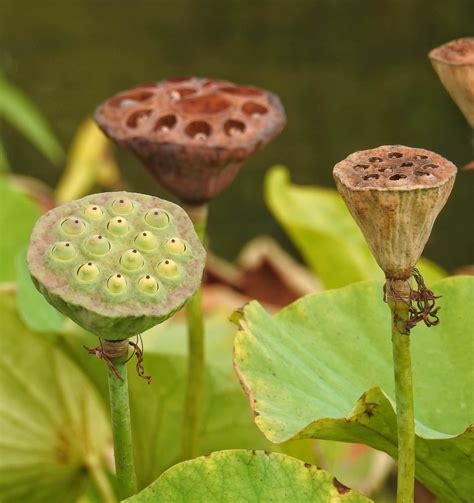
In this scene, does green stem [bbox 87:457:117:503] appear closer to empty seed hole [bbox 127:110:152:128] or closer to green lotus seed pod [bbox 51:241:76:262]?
empty seed hole [bbox 127:110:152:128]

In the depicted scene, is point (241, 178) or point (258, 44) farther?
point (258, 44)

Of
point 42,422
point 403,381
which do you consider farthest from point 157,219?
point 42,422

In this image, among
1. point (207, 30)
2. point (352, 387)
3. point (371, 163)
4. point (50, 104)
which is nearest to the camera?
point (371, 163)

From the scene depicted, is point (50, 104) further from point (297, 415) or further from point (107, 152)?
point (297, 415)

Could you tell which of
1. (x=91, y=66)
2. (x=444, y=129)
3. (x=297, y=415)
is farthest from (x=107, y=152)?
(x=91, y=66)

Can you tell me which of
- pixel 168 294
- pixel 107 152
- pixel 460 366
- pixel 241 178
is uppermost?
pixel 168 294

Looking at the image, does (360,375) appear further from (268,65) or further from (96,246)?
(268,65)

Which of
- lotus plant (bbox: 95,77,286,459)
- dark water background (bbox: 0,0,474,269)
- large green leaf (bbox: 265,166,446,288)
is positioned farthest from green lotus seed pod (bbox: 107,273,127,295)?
dark water background (bbox: 0,0,474,269)
